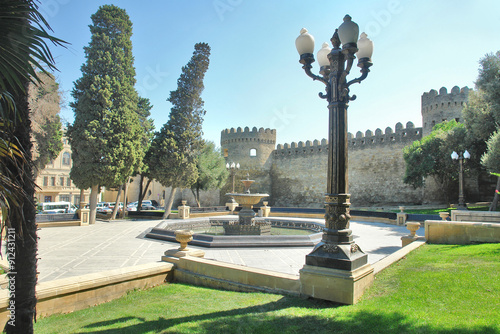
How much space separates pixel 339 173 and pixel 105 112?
1545 centimetres

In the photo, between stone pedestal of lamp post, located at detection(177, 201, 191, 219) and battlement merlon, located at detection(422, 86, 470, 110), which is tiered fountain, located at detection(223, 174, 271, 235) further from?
battlement merlon, located at detection(422, 86, 470, 110)

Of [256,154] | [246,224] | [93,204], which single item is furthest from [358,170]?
[93,204]

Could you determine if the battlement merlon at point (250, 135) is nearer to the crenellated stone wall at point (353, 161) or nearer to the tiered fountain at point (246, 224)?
the crenellated stone wall at point (353, 161)

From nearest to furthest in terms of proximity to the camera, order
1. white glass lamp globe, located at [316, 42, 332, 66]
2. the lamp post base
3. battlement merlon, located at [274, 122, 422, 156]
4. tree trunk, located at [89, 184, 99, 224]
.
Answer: the lamp post base, white glass lamp globe, located at [316, 42, 332, 66], tree trunk, located at [89, 184, 99, 224], battlement merlon, located at [274, 122, 422, 156]

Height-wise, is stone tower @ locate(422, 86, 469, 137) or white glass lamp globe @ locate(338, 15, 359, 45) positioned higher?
stone tower @ locate(422, 86, 469, 137)

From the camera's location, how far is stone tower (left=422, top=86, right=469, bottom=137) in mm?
26406

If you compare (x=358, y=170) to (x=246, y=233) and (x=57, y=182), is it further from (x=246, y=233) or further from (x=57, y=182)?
(x=57, y=182)

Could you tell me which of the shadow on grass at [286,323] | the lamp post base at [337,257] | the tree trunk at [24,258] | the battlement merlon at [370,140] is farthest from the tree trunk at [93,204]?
the battlement merlon at [370,140]

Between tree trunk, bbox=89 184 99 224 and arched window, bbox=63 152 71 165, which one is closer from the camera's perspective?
tree trunk, bbox=89 184 99 224

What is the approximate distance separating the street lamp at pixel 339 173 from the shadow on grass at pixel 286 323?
62 centimetres

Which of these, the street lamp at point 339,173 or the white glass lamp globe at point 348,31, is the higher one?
the white glass lamp globe at point 348,31

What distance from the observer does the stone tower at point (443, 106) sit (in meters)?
26.4

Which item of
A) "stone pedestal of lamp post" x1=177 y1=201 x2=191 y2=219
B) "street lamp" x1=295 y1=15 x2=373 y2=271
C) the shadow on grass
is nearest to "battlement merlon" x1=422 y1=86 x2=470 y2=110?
"stone pedestal of lamp post" x1=177 y1=201 x2=191 y2=219

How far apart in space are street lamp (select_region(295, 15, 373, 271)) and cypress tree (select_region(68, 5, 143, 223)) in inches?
573
